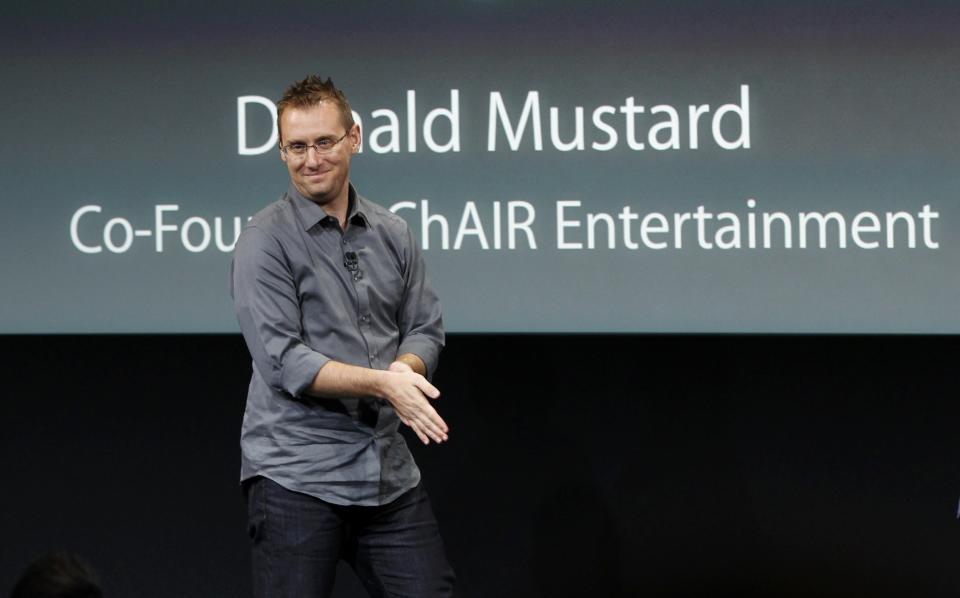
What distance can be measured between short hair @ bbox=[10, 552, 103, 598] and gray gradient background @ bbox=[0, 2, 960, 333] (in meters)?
2.24

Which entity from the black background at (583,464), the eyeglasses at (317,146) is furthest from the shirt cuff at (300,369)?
the black background at (583,464)

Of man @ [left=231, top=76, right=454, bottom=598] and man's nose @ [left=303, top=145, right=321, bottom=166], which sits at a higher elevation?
man's nose @ [left=303, top=145, right=321, bottom=166]

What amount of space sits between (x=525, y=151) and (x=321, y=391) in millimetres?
1640

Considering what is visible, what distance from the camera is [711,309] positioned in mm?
3770

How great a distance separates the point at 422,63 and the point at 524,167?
44 cm

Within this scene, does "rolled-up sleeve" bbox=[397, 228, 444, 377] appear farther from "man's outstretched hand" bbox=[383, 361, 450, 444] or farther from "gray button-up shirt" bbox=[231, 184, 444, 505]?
"man's outstretched hand" bbox=[383, 361, 450, 444]

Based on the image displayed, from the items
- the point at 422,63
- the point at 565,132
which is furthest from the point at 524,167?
the point at 422,63

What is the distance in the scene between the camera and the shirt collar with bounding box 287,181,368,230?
2.49 meters

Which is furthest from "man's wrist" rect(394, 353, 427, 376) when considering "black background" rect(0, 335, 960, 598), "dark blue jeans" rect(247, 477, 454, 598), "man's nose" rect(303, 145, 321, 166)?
"black background" rect(0, 335, 960, 598)

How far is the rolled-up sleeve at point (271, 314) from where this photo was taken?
2.36 metres

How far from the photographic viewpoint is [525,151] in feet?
12.5

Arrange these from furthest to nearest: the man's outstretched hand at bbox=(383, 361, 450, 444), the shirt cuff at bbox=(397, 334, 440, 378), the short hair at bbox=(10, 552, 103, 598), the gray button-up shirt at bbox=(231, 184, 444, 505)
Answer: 1. the shirt cuff at bbox=(397, 334, 440, 378)
2. the gray button-up shirt at bbox=(231, 184, 444, 505)
3. the man's outstretched hand at bbox=(383, 361, 450, 444)
4. the short hair at bbox=(10, 552, 103, 598)

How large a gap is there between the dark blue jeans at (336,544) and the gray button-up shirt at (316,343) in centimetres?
4

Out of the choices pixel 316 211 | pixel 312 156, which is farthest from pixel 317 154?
pixel 316 211
